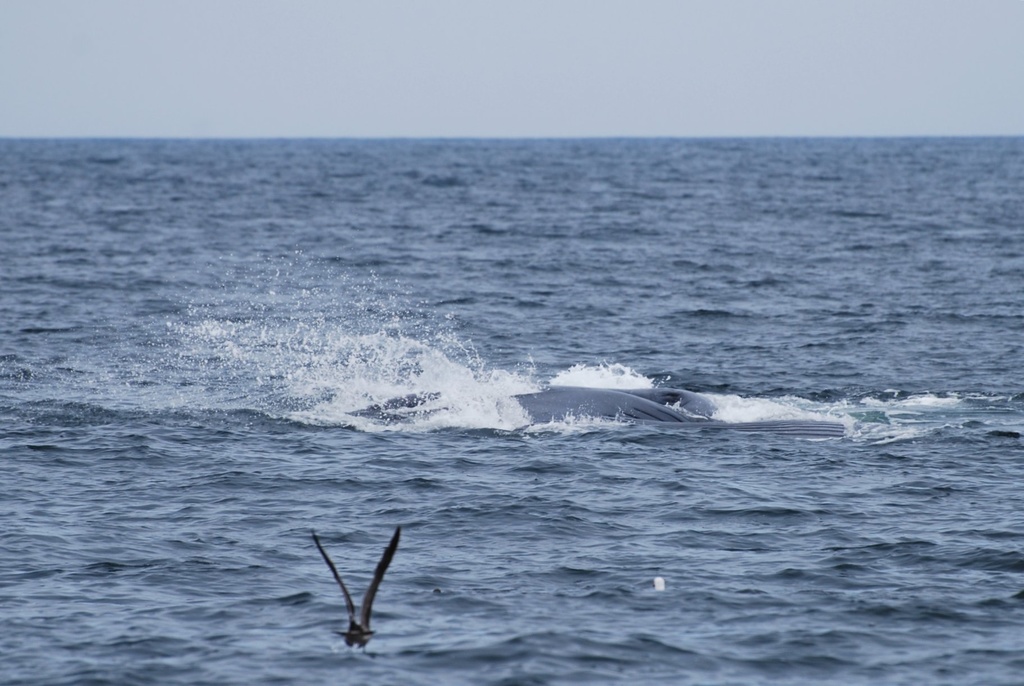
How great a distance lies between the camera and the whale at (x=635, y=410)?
21859 millimetres

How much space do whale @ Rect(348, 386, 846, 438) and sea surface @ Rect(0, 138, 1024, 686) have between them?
1.28ft

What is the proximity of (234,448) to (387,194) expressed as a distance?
69.3 meters

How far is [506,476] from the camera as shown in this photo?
1911 centimetres

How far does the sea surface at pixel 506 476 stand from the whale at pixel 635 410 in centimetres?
39

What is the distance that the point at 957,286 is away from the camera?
3994cm

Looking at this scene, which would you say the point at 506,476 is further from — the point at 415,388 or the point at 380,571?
the point at 380,571

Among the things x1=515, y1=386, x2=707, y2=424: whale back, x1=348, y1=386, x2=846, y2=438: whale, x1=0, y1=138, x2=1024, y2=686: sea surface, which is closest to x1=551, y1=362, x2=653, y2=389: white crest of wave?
x1=0, y1=138, x2=1024, y2=686: sea surface

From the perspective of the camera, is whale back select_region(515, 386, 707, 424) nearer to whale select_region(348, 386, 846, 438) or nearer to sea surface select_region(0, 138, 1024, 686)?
whale select_region(348, 386, 846, 438)

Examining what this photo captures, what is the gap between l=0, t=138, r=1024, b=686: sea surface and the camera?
1302cm

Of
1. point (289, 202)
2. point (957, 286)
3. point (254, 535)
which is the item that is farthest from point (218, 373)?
point (289, 202)

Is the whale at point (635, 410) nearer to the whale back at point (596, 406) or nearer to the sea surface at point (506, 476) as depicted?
the whale back at point (596, 406)

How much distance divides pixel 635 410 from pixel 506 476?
3.92 m

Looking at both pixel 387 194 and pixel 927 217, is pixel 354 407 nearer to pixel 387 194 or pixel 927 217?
pixel 927 217

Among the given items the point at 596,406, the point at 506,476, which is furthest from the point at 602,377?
the point at 506,476
